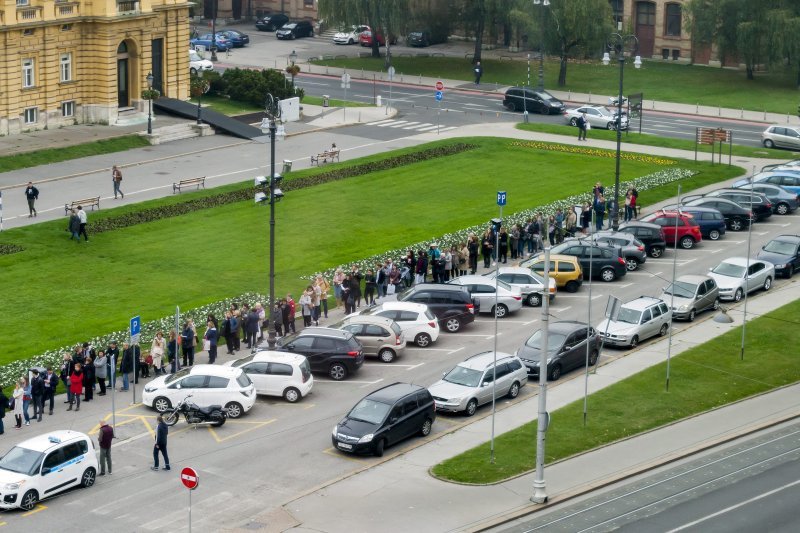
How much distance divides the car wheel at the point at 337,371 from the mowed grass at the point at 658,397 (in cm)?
606

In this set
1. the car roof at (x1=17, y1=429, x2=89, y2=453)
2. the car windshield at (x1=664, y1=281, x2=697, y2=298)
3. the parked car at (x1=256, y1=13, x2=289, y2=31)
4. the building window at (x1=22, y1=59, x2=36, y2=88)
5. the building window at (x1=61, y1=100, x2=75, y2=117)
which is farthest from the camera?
the parked car at (x1=256, y1=13, x2=289, y2=31)

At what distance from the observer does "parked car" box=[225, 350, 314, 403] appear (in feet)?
143

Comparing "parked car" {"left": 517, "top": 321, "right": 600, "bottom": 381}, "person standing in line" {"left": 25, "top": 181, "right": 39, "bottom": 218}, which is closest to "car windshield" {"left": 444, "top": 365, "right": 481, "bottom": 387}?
"parked car" {"left": 517, "top": 321, "right": 600, "bottom": 381}

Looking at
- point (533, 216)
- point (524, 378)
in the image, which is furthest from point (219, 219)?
point (524, 378)

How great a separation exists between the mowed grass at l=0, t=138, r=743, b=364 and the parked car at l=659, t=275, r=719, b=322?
13481 mm

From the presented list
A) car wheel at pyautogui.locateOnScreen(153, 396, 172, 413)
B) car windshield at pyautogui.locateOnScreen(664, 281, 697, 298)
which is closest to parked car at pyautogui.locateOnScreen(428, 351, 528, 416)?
car wheel at pyautogui.locateOnScreen(153, 396, 172, 413)

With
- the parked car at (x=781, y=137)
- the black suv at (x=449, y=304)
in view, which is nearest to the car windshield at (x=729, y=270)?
the black suv at (x=449, y=304)

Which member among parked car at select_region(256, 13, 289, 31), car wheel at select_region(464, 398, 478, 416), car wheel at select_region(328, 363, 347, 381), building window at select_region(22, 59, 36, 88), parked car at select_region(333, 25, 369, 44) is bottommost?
car wheel at select_region(464, 398, 478, 416)

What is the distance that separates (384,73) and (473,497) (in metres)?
73.0

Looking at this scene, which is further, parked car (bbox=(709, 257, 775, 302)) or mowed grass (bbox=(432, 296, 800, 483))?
parked car (bbox=(709, 257, 775, 302))

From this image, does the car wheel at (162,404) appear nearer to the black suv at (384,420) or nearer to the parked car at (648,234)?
the black suv at (384,420)

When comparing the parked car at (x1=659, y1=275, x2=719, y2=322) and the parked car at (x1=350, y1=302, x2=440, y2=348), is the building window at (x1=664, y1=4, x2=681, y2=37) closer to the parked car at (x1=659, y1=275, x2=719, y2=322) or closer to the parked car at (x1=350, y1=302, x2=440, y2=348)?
the parked car at (x1=659, y1=275, x2=719, y2=322)

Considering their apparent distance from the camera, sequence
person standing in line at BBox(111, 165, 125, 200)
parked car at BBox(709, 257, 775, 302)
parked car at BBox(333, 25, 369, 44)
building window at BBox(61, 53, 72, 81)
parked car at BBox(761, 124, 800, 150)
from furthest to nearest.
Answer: parked car at BBox(333, 25, 369, 44) < parked car at BBox(761, 124, 800, 150) < building window at BBox(61, 53, 72, 81) < person standing in line at BBox(111, 165, 125, 200) < parked car at BBox(709, 257, 775, 302)

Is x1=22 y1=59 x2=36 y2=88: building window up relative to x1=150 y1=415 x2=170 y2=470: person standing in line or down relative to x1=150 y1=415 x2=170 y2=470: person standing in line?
up
